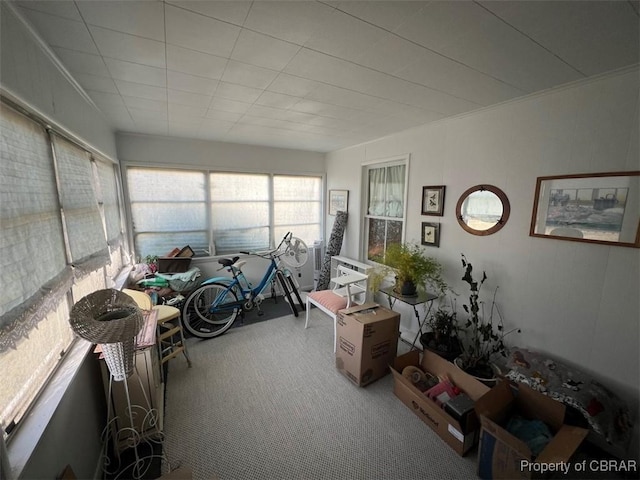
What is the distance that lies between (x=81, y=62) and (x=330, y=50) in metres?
1.40

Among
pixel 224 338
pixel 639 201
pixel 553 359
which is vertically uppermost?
pixel 639 201

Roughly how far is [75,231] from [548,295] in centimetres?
319

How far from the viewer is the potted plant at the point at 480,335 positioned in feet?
6.77

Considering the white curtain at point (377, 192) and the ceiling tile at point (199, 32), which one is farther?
the white curtain at point (377, 192)

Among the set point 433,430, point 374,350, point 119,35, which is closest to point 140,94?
point 119,35

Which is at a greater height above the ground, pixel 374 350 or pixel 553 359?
pixel 553 359

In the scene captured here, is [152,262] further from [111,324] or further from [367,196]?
[367,196]

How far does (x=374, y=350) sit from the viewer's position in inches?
86.6

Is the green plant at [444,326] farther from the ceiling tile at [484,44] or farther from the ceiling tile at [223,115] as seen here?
the ceiling tile at [223,115]

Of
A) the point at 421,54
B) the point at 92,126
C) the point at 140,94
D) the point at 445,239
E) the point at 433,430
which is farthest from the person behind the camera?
the point at 445,239

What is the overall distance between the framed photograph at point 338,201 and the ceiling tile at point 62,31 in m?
3.07

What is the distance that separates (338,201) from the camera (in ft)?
13.5

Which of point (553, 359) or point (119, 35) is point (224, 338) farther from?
point (553, 359)

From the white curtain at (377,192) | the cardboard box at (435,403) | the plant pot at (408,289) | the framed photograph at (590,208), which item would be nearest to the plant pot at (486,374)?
the cardboard box at (435,403)
